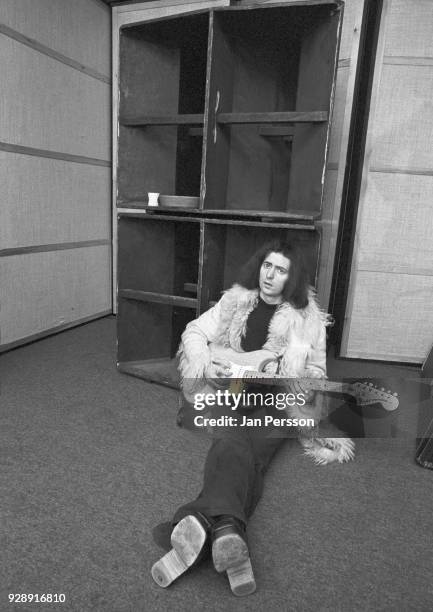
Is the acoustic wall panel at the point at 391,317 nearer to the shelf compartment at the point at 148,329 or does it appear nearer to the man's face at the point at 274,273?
the shelf compartment at the point at 148,329

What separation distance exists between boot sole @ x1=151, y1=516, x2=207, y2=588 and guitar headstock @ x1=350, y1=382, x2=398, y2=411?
90 centimetres

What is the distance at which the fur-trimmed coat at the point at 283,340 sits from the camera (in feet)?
5.65

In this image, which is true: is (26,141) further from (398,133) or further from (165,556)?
(165,556)

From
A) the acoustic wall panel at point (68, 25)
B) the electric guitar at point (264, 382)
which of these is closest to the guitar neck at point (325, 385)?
the electric guitar at point (264, 382)

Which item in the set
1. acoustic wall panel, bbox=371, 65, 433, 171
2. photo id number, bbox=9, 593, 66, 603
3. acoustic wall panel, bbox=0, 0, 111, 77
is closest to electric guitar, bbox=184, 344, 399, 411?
photo id number, bbox=9, 593, 66, 603

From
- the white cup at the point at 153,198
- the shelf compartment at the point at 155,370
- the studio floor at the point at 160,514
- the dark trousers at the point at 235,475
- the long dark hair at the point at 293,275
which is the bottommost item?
the studio floor at the point at 160,514

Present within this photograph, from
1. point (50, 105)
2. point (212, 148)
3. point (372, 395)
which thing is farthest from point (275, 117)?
point (50, 105)

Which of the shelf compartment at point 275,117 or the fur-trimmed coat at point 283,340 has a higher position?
the shelf compartment at point 275,117

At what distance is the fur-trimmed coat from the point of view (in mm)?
1723

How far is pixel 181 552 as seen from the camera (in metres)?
1.19

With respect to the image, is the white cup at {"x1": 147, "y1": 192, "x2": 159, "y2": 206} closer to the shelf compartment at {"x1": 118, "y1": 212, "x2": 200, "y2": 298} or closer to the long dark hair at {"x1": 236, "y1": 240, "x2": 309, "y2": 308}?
the shelf compartment at {"x1": 118, "y1": 212, "x2": 200, "y2": 298}

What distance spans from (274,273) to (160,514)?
35.7 inches

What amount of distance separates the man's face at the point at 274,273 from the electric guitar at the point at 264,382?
236 millimetres

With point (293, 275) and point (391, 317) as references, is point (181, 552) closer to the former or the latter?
point (293, 275)
